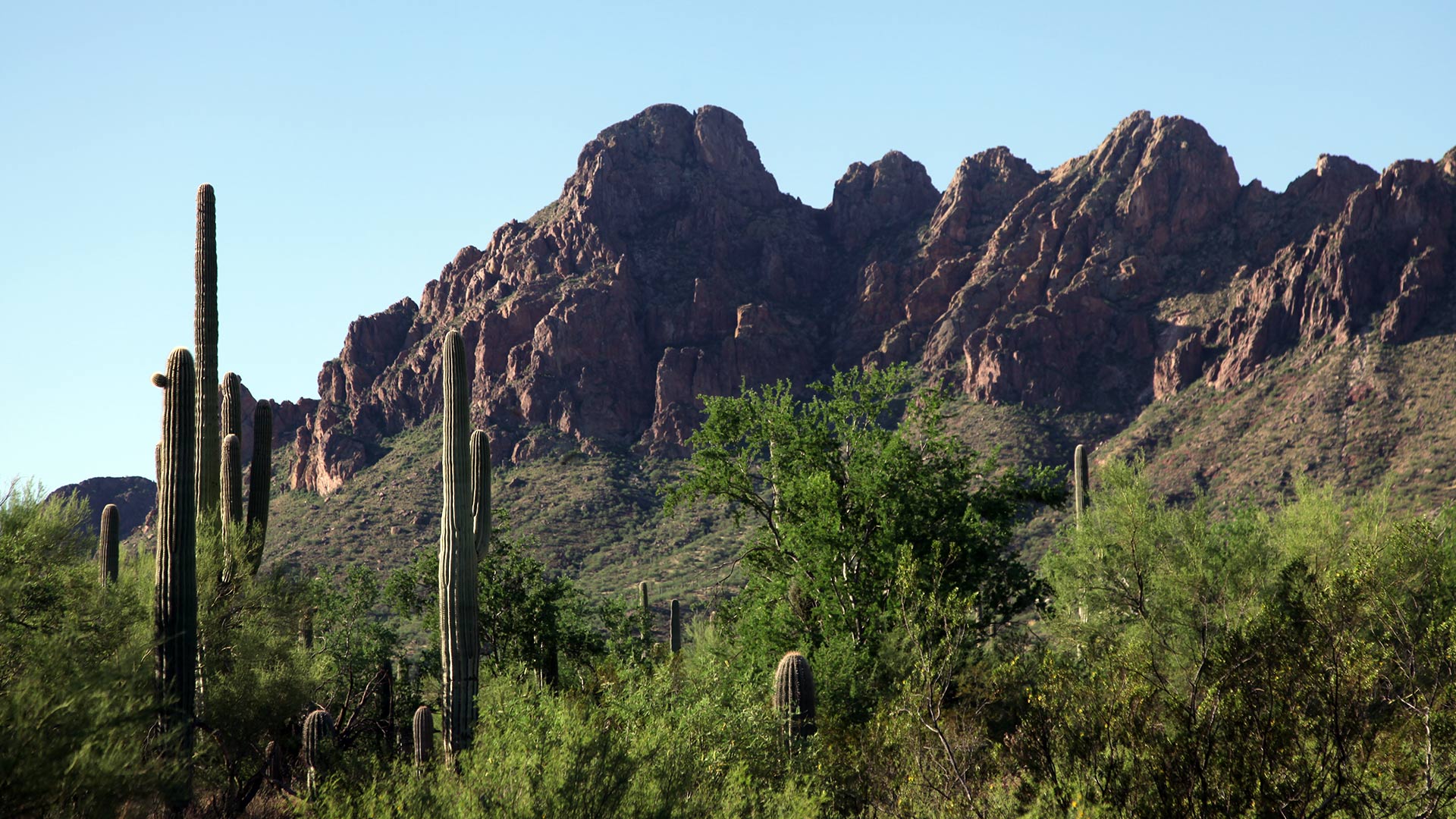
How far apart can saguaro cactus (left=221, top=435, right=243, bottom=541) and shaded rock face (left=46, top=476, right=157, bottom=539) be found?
101998mm

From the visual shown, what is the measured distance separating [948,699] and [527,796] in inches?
424

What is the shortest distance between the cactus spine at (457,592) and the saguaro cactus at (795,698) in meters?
4.59

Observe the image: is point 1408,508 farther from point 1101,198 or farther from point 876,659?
point 1101,198

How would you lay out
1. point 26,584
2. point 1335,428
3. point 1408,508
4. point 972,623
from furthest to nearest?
point 1335,428 < point 1408,508 < point 972,623 < point 26,584

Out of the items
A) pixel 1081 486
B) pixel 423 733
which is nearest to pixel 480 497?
pixel 423 733

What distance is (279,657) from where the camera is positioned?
77.3ft

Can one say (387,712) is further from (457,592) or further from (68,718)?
(68,718)

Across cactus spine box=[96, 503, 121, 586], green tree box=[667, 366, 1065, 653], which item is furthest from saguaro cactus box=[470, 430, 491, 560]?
cactus spine box=[96, 503, 121, 586]

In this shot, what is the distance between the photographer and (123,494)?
122 metres

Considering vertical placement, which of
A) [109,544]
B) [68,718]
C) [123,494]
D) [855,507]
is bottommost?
[68,718]

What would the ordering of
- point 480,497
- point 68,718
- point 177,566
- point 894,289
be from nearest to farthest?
point 68,718 < point 177,566 < point 480,497 < point 894,289

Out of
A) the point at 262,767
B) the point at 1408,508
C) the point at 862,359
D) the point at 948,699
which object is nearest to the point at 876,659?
the point at 948,699

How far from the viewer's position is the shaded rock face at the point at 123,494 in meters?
118

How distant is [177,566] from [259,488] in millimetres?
7814
